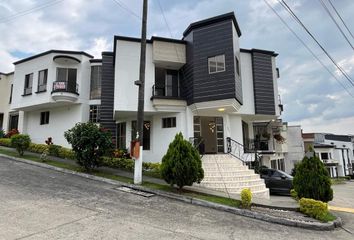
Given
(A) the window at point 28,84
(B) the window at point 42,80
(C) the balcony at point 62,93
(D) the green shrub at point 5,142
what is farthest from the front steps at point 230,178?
(D) the green shrub at point 5,142

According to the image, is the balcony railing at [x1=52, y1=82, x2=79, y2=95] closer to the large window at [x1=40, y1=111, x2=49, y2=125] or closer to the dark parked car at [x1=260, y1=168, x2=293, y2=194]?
the large window at [x1=40, y1=111, x2=49, y2=125]

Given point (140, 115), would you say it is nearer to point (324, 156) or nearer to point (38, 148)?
point (38, 148)

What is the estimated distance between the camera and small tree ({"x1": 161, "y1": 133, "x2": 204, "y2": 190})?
1060cm

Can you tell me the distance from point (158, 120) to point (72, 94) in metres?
8.24

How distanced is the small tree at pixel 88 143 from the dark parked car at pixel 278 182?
9.77 m

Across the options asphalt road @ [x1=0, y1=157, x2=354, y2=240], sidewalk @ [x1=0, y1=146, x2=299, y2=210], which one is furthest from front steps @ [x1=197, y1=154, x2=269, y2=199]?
asphalt road @ [x1=0, y1=157, x2=354, y2=240]

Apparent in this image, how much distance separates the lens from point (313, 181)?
406 inches

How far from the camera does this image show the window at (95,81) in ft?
73.1

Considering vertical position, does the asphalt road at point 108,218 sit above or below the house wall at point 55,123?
below

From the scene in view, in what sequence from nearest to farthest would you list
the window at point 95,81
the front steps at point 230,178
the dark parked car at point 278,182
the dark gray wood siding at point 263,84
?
the front steps at point 230,178
the dark parked car at point 278,182
the dark gray wood siding at point 263,84
the window at point 95,81

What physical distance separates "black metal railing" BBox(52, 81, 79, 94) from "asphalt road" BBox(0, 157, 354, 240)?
1092 centimetres

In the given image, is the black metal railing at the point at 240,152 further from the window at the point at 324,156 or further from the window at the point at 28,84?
the window at the point at 324,156

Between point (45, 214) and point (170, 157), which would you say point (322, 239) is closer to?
point (170, 157)

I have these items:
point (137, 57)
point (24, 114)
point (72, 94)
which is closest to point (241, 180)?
point (137, 57)
